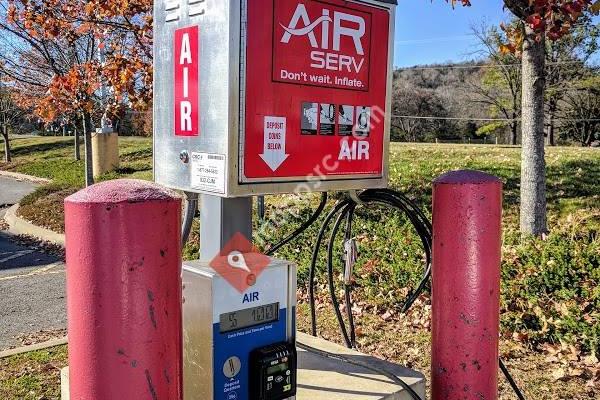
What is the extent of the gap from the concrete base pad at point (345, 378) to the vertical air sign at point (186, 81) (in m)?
1.21

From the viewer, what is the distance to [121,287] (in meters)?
1.74

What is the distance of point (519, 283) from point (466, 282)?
281cm

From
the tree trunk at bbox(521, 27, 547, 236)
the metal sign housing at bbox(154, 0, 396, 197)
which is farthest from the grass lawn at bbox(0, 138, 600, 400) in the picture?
the metal sign housing at bbox(154, 0, 396, 197)

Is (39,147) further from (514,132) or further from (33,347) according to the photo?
(33,347)

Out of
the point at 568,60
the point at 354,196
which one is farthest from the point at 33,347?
the point at 568,60

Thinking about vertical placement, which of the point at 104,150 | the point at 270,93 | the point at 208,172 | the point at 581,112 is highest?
the point at 581,112

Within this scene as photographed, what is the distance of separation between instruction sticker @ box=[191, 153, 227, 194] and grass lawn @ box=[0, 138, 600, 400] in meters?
2.52

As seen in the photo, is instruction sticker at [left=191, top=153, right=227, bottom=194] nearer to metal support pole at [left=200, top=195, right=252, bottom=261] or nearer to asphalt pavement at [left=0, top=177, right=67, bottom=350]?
metal support pole at [left=200, top=195, right=252, bottom=261]

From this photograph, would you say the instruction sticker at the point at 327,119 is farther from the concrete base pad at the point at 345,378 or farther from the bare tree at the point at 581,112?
the bare tree at the point at 581,112

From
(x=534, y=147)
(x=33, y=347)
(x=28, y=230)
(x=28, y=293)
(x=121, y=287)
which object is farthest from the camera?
(x=28, y=230)

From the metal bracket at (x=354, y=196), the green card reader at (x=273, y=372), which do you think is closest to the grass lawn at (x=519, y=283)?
the metal bracket at (x=354, y=196)

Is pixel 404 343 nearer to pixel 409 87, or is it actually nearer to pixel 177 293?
pixel 177 293

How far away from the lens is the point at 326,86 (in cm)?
237

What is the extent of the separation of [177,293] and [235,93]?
670mm
